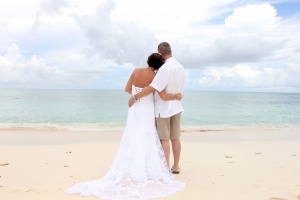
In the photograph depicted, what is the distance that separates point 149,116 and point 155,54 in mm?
932

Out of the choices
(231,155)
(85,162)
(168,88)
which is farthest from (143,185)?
(231,155)

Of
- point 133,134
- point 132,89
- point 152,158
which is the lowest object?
point 152,158

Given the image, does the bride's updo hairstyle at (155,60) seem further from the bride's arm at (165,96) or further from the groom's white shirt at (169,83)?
the bride's arm at (165,96)

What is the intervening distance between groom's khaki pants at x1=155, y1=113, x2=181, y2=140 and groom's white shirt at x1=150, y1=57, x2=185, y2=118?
0.34ft

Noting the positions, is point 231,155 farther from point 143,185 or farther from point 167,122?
point 143,185

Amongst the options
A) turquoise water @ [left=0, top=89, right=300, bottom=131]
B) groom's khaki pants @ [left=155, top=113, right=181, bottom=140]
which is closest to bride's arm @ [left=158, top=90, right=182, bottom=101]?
groom's khaki pants @ [left=155, top=113, right=181, bottom=140]

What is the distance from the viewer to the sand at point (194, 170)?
4082 mm

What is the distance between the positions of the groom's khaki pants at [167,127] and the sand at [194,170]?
2.43ft

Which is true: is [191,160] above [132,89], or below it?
below

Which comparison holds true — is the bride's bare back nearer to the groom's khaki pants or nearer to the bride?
the bride

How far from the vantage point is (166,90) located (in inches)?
180

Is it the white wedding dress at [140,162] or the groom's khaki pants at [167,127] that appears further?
the groom's khaki pants at [167,127]

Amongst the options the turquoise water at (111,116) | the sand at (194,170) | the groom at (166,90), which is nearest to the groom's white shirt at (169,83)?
the groom at (166,90)

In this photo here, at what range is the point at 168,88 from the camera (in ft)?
15.0
